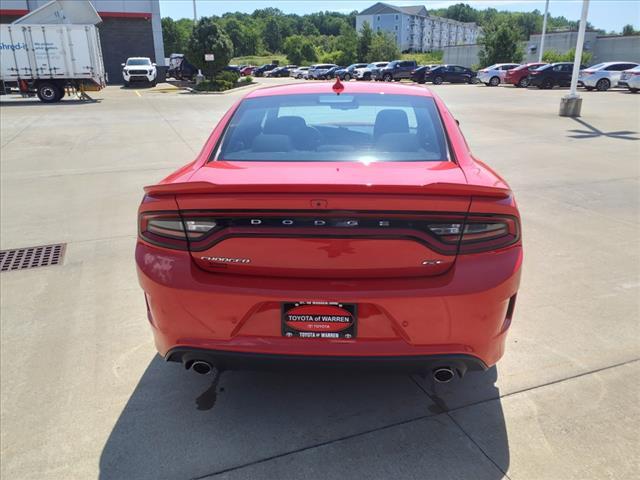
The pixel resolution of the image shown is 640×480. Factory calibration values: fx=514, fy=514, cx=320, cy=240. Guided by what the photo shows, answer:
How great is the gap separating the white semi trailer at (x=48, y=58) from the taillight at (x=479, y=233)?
2778 cm

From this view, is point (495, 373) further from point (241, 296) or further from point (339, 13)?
point (339, 13)

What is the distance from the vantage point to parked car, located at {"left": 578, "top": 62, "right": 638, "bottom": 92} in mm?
28859

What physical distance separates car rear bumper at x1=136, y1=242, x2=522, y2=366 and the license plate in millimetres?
29

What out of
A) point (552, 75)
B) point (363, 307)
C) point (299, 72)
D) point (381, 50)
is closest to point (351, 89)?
point (363, 307)

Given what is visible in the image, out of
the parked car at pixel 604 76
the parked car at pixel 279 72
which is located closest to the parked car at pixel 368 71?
the parked car at pixel 604 76

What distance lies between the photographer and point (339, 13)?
18125cm

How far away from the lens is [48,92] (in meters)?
25.7

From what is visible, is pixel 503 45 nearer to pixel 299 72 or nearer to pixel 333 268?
pixel 299 72

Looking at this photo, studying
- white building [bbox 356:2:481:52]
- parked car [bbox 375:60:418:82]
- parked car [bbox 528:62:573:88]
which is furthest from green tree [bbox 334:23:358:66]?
white building [bbox 356:2:481:52]

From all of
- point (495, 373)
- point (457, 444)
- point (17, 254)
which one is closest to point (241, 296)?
point (457, 444)

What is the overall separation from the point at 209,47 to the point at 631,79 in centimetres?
2526

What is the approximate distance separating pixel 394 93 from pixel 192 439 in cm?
264

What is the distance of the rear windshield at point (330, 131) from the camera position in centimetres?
299

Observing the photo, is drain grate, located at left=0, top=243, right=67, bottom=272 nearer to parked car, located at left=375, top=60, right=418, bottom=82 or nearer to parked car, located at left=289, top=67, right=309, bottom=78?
parked car, located at left=375, top=60, right=418, bottom=82
